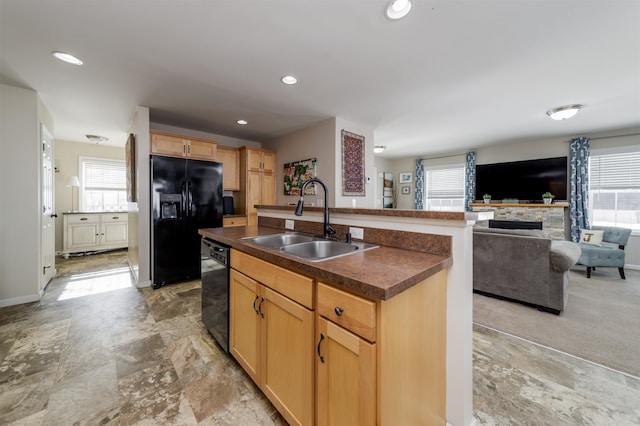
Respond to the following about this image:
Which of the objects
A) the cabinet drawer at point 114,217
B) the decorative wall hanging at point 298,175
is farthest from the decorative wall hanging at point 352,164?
the cabinet drawer at point 114,217

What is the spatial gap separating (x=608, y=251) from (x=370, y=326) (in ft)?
16.8

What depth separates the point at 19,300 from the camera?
9.37 ft

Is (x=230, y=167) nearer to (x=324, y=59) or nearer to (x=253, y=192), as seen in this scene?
(x=253, y=192)

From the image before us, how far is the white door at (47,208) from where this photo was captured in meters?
3.18

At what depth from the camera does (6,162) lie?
277 cm

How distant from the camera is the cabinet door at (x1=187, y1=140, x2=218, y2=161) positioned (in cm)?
384

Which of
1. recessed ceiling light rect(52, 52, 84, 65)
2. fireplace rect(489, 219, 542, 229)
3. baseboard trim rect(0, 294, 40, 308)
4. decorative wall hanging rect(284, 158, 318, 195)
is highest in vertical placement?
recessed ceiling light rect(52, 52, 84, 65)

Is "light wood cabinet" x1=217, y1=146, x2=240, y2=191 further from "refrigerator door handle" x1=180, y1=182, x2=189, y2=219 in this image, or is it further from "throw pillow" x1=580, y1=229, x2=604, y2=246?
"throw pillow" x1=580, y1=229, x2=604, y2=246

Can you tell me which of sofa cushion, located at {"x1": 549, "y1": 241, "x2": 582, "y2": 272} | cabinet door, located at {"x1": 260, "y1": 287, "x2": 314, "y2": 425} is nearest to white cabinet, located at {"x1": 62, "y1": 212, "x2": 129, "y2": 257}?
cabinet door, located at {"x1": 260, "y1": 287, "x2": 314, "y2": 425}

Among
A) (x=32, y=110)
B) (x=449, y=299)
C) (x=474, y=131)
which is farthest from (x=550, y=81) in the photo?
(x=32, y=110)

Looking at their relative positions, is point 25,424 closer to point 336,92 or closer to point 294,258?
point 294,258

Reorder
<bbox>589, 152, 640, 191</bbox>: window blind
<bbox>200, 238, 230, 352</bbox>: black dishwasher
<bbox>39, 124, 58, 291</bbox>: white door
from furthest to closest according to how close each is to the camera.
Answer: <bbox>589, 152, 640, 191</bbox>: window blind
<bbox>39, 124, 58, 291</bbox>: white door
<bbox>200, 238, 230, 352</bbox>: black dishwasher

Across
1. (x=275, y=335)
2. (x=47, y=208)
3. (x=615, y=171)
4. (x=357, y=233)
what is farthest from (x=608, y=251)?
(x=47, y=208)

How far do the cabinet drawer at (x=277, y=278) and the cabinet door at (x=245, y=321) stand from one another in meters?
0.06
